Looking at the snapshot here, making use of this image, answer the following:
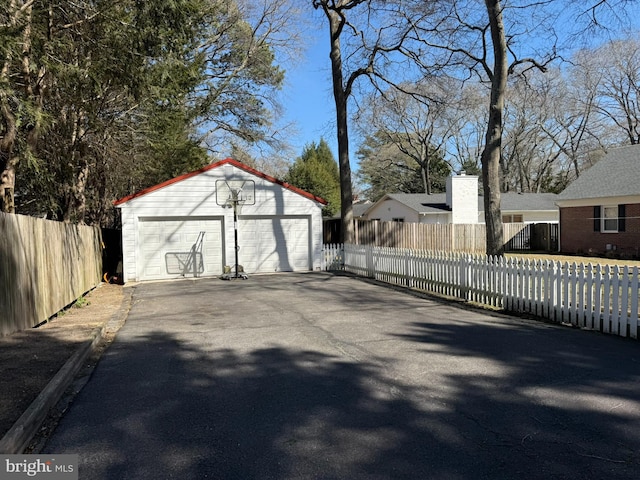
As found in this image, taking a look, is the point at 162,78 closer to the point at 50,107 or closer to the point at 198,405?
the point at 50,107

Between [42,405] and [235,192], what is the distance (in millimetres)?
12221

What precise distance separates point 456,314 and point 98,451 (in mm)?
6874

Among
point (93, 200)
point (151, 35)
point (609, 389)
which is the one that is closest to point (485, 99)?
point (93, 200)

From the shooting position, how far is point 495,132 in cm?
1130

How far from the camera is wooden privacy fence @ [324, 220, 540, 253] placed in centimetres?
2114

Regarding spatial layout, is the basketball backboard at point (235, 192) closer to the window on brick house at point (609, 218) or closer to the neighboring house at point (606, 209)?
the neighboring house at point (606, 209)

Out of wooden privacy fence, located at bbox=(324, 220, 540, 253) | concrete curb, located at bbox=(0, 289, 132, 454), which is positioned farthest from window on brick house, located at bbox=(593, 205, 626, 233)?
concrete curb, located at bbox=(0, 289, 132, 454)

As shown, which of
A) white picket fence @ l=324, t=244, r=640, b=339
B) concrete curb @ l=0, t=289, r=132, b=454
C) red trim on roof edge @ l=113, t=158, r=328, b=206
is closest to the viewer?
concrete curb @ l=0, t=289, r=132, b=454

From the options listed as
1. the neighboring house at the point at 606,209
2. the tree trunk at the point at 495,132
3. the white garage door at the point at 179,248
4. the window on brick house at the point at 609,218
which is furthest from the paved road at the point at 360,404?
the window on brick house at the point at 609,218

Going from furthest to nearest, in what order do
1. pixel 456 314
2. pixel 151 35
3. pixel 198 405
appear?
1. pixel 151 35
2. pixel 456 314
3. pixel 198 405

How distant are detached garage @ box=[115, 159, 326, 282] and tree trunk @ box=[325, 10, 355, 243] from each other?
125 centimetres

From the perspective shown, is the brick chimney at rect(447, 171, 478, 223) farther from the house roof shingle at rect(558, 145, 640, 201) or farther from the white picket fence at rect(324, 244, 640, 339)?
the white picket fence at rect(324, 244, 640, 339)

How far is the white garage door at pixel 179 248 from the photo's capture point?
52.2 ft

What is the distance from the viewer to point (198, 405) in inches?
173
